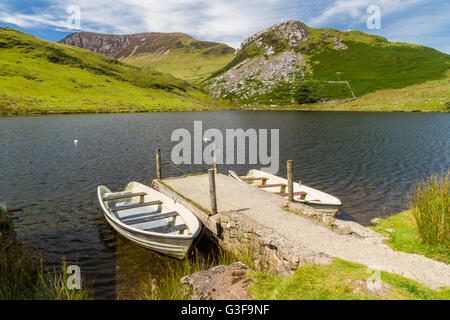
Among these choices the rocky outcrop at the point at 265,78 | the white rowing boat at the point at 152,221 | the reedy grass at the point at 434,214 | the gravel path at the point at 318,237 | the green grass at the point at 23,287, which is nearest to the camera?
the green grass at the point at 23,287

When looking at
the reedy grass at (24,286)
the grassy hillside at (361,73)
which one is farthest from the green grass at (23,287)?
the grassy hillside at (361,73)

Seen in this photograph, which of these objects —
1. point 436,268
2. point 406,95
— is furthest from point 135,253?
point 406,95

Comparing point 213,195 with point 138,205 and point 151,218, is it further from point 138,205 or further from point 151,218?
point 138,205

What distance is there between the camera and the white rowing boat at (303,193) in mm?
16197

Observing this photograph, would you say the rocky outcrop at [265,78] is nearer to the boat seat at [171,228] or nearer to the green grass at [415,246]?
the boat seat at [171,228]

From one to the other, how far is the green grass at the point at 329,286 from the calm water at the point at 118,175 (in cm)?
619

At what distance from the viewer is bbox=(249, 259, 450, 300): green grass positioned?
20.5 ft

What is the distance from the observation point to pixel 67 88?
439 ft

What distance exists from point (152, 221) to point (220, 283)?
340 inches

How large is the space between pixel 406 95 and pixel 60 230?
13552 cm

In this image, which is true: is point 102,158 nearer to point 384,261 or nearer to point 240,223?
point 240,223

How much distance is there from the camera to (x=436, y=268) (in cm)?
780

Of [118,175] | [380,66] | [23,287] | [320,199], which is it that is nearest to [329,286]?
[23,287]
